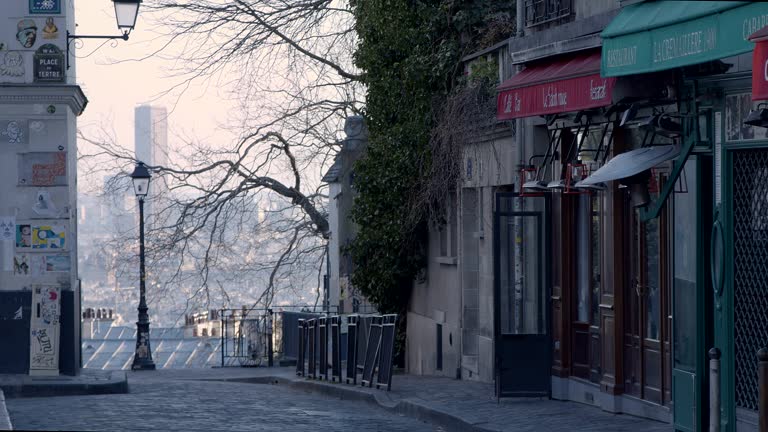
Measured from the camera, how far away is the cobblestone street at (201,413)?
13.0 m

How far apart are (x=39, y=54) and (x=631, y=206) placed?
9.03 m

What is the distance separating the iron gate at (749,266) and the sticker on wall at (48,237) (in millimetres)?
10725

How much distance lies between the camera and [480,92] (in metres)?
17.9

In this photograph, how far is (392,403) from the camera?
16.1 metres

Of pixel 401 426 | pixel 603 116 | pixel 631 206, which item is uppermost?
pixel 603 116

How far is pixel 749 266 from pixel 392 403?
650 cm

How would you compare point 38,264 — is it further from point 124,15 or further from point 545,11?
point 545,11

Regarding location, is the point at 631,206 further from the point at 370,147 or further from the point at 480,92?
the point at 370,147

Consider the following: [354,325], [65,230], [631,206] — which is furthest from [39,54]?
[631,206]

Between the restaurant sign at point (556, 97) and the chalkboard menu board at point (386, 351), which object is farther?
the chalkboard menu board at point (386, 351)

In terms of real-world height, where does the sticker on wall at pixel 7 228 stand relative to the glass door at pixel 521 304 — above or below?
above

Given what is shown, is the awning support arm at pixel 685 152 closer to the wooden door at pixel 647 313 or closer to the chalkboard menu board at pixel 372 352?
the wooden door at pixel 647 313

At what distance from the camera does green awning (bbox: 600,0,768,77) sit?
9570 mm

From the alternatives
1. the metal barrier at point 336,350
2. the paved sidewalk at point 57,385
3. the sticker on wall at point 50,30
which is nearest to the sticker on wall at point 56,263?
the paved sidewalk at point 57,385
